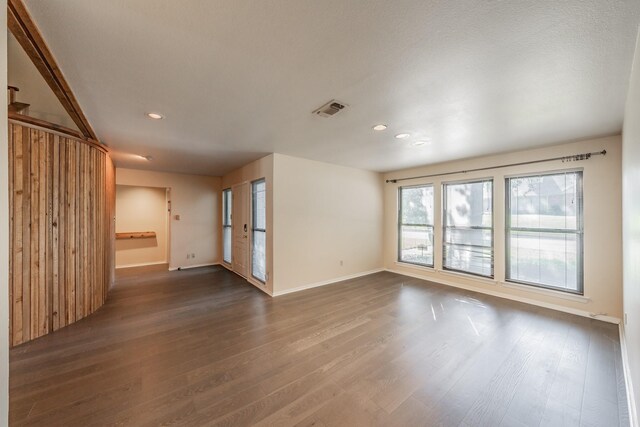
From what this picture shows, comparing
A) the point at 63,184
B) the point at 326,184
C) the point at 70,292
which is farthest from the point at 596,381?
the point at 63,184

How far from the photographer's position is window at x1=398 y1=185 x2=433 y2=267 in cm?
501

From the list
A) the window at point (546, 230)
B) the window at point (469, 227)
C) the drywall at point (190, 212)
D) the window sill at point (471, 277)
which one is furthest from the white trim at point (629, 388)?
the drywall at point (190, 212)

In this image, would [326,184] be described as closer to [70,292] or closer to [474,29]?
[474,29]

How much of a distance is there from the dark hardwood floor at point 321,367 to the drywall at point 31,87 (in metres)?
2.36

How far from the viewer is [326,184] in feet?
15.4

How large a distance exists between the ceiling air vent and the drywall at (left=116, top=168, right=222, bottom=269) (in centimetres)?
486

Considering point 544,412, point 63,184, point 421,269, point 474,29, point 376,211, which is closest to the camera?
point 474,29

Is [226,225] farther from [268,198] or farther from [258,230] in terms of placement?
[268,198]

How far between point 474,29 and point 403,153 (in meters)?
2.70

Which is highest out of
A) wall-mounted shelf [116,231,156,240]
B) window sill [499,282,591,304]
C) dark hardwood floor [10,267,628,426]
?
wall-mounted shelf [116,231,156,240]

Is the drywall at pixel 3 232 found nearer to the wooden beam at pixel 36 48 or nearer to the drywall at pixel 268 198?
the wooden beam at pixel 36 48

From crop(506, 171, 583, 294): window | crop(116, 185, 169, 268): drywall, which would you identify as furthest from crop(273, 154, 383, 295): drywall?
crop(116, 185, 169, 268): drywall

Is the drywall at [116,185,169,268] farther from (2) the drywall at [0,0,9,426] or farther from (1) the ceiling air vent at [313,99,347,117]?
(2) the drywall at [0,0,9,426]

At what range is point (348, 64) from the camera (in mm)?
1628
